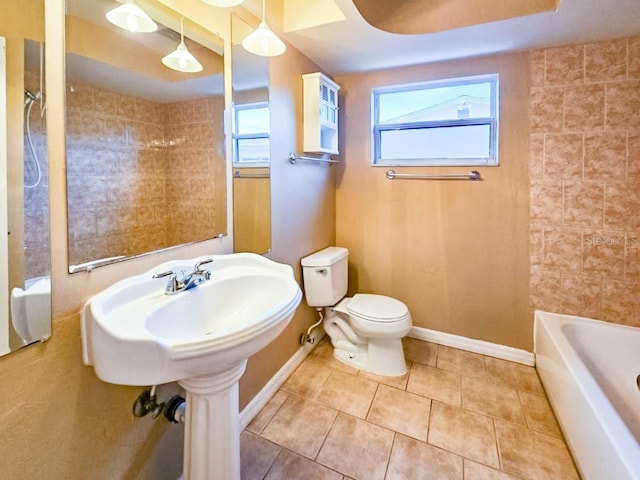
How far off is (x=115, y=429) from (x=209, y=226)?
32.0 inches

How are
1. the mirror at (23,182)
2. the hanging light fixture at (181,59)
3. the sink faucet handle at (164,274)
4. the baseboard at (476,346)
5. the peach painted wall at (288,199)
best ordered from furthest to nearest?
the baseboard at (476,346) < the peach painted wall at (288,199) < the hanging light fixture at (181,59) < the sink faucet handle at (164,274) < the mirror at (23,182)

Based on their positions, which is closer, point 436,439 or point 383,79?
point 436,439

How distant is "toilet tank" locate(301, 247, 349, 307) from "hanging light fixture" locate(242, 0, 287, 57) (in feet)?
4.11

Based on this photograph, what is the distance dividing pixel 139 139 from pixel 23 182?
16.9 inches

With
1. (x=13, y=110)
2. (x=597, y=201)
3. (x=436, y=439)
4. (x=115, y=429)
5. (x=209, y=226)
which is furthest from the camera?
(x=597, y=201)

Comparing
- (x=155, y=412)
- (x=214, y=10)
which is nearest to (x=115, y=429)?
(x=155, y=412)

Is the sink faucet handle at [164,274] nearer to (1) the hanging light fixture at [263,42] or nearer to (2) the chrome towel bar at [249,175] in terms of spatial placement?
(2) the chrome towel bar at [249,175]

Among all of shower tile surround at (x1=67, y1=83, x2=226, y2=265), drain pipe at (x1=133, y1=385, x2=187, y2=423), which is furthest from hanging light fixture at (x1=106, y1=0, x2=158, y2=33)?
drain pipe at (x1=133, y1=385, x2=187, y2=423)

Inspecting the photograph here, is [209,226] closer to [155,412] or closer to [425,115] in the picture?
[155,412]

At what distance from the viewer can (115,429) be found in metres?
1.07

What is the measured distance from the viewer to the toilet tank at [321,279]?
86.7 inches

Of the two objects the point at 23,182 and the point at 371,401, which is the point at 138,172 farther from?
the point at 371,401

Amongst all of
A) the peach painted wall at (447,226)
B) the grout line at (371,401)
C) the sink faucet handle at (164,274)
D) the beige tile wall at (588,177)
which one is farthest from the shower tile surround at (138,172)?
the beige tile wall at (588,177)

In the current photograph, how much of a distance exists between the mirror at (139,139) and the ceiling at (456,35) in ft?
2.06
